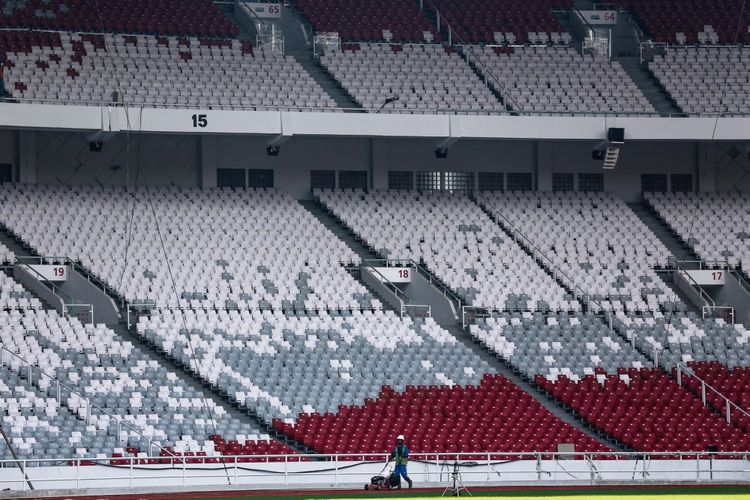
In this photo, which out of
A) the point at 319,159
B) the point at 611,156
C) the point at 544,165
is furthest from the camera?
the point at 544,165

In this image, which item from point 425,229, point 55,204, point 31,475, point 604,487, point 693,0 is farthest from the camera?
point 693,0

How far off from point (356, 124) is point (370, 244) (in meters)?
3.75

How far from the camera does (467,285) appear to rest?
48.5 metres

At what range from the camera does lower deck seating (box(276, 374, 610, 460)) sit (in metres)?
Result: 39.8

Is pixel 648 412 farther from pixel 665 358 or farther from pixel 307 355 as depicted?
pixel 307 355

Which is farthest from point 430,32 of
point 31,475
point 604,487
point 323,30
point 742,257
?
point 31,475

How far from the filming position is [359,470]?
37.4m

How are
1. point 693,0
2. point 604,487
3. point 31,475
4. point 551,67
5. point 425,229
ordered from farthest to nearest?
point 693,0 < point 551,67 < point 425,229 < point 604,487 < point 31,475

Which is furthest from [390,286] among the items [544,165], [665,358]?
[544,165]

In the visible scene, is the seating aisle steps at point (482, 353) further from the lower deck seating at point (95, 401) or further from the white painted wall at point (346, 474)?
the lower deck seating at point (95, 401)

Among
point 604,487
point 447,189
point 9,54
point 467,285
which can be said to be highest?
point 9,54

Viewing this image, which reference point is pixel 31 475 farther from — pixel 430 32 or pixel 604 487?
pixel 430 32

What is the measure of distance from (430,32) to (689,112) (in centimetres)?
950

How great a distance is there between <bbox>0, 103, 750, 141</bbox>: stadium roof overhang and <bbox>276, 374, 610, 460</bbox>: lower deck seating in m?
10.2
